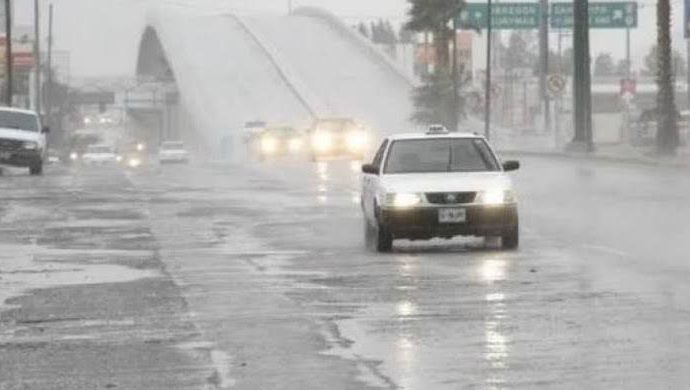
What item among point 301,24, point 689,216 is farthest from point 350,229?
point 301,24

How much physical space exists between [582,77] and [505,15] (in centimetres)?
2758

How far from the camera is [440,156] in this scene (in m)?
23.3

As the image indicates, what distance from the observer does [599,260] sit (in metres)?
20.7

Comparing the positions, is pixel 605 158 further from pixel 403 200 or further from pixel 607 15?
pixel 403 200

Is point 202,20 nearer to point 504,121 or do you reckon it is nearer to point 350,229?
point 504,121

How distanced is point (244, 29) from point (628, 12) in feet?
218

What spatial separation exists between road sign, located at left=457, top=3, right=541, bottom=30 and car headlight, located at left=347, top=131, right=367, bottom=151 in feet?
79.9

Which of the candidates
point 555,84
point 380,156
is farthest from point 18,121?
point 555,84

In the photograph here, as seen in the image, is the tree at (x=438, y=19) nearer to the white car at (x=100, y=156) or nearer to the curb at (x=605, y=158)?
the white car at (x=100, y=156)

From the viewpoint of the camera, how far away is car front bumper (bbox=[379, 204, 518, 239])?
22.0 meters

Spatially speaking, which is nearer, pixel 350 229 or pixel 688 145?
pixel 350 229

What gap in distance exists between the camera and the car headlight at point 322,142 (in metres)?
67.6

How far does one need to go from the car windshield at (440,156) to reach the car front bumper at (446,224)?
3.46ft

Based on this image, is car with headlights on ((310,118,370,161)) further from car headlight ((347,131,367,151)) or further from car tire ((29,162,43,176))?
car tire ((29,162,43,176))
